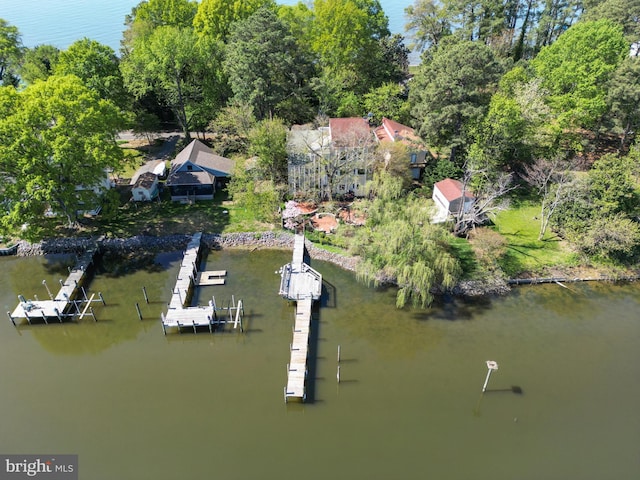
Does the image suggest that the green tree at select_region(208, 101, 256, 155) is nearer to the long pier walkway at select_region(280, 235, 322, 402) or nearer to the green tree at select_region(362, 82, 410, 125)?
the green tree at select_region(362, 82, 410, 125)

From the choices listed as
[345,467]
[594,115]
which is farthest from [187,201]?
[594,115]

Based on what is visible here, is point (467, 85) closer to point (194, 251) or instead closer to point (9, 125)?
point (194, 251)

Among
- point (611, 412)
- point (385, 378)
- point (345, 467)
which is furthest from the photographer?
point (385, 378)

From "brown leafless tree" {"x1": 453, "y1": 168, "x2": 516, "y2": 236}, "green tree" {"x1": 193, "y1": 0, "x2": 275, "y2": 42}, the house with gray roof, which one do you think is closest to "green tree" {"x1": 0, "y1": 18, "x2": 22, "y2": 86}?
"green tree" {"x1": 193, "y1": 0, "x2": 275, "y2": 42}

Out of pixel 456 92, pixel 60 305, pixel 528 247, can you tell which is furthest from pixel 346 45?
pixel 60 305

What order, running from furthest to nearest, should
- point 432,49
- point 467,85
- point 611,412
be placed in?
point 432,49, point 467,85, point 611,412

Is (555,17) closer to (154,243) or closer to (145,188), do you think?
(145,188)
